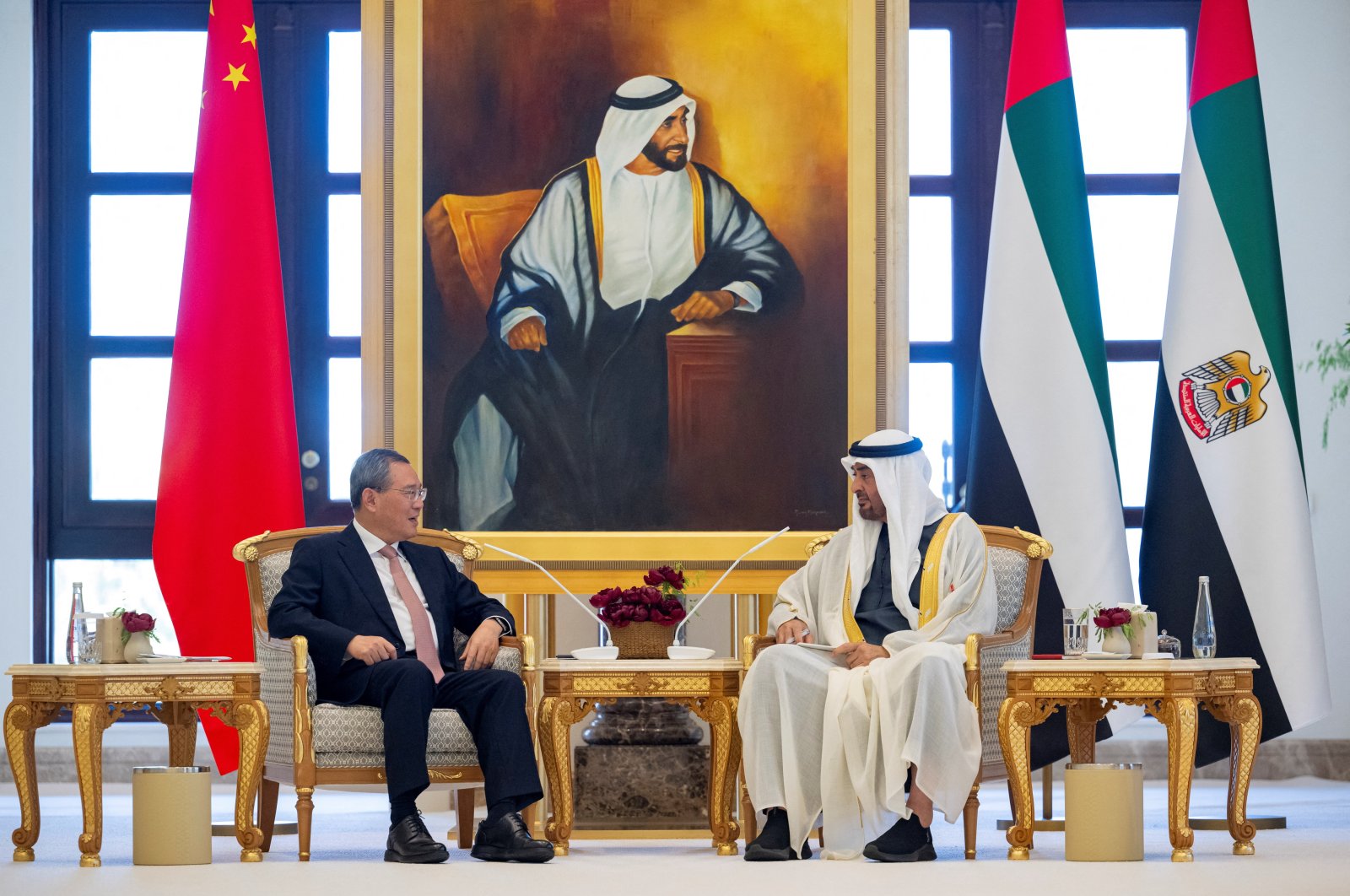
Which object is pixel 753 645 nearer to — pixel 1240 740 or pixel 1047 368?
pixel 1240 740

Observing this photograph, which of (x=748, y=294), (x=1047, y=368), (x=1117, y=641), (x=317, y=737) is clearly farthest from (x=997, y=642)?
(x=317, y=737)

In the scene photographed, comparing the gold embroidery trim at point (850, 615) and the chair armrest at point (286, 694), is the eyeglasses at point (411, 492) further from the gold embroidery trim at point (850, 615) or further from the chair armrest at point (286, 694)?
the gold embroidery trim at point (850, 615)

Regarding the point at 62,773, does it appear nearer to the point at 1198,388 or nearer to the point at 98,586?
the point at 98,586

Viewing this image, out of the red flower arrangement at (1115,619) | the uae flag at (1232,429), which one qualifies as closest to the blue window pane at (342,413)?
the uae flag at (1232,429)

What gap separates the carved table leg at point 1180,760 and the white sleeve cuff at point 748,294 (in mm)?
2279

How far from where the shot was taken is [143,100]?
26.5ft

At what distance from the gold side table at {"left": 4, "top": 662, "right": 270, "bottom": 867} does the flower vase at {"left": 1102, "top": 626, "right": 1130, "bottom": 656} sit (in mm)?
2409

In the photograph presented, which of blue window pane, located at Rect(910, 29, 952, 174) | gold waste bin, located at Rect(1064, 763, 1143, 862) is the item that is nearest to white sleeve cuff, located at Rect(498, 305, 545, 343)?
blue window pane, located at Rect(910, 29, 952, 174)

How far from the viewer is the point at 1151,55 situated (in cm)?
811

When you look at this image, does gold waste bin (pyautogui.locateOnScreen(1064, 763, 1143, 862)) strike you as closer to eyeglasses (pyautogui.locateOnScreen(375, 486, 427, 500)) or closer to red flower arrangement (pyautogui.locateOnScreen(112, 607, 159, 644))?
eyeglasses (pyautogui.locateOnScreen(375, 486, 427, 500))

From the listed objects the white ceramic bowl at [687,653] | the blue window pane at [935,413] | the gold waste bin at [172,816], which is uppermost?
the blue window pane at [935,413]

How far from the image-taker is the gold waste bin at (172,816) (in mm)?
4398

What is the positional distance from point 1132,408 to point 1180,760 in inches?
144

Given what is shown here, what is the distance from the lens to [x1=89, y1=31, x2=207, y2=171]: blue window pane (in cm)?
802
